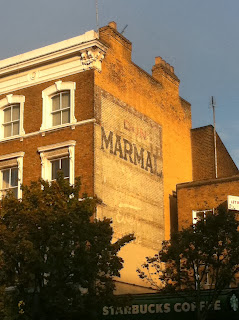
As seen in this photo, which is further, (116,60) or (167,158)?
(167,158)

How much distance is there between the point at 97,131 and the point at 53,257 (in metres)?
9.66

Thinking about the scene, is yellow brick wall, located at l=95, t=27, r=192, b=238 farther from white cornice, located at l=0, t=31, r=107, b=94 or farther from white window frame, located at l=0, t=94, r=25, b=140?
white window frame, located at l=0, t=94, r=25, b=140

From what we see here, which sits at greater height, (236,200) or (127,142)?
(127,142)

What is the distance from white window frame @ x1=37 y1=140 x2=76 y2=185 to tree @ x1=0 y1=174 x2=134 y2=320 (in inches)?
260

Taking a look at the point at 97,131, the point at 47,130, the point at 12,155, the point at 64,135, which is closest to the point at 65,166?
the point at 64,135

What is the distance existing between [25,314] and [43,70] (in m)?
14.3

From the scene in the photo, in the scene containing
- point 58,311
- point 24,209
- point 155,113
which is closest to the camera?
point 58,311

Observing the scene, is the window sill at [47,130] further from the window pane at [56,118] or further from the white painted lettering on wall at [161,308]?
the white painted lettering on wall at [161,308]

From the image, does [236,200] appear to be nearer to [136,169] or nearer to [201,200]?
[201,200]

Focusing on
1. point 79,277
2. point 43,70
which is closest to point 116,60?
point 43,70

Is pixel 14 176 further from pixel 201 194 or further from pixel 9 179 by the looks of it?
pixel 201 194

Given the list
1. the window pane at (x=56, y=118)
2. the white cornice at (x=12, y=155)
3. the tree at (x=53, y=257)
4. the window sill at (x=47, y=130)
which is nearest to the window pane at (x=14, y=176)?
the white cornice at (x=12, y=155)

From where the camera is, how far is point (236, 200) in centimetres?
3391

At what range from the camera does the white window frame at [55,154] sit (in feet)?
107
